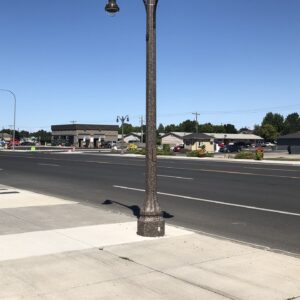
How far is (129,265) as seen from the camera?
6309mm

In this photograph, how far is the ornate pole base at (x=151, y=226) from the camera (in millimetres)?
8148

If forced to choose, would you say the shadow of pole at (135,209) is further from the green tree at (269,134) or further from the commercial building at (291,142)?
the green tree at (269,134)

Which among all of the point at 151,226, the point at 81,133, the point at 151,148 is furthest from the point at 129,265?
the point at 81,133

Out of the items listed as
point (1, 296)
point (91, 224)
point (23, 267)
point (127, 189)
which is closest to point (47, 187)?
point (127, 189)

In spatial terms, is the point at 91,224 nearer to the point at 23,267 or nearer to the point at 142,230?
the point at 142,230

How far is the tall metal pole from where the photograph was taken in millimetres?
8173

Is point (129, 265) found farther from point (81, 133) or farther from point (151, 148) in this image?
point (81, 133)

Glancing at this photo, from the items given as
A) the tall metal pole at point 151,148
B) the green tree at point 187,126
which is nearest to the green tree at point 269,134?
the green tree at point 187,126

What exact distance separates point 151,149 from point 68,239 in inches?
79.8

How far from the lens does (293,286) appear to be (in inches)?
219

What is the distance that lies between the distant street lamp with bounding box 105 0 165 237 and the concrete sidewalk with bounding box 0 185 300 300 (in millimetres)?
230

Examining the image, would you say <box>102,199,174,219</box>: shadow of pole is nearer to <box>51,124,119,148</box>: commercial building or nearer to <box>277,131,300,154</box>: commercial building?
<box>277,131,300,154</box>: commercial building

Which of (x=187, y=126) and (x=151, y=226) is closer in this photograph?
(x=151, y=226)

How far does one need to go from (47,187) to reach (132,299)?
1262 centimetres
